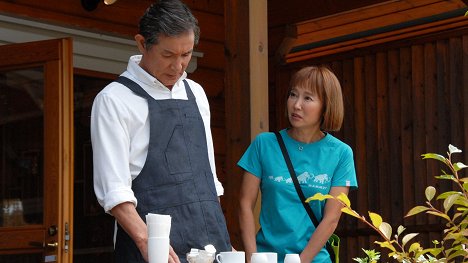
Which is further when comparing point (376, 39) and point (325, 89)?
point (376, 39)

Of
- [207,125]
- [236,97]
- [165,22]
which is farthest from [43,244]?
[165,22]

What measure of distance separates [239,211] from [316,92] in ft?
1.65

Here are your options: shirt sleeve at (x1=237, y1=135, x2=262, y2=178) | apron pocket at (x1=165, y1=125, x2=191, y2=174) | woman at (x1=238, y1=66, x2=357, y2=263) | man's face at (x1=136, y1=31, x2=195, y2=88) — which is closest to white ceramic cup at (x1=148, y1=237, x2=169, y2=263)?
apron pocket at (x1=165, y1=125, x2=191, y2=174)

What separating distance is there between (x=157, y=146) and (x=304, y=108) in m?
0.76

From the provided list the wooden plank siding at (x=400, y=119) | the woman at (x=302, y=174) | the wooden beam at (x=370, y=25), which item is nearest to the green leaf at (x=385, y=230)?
the woman at (x=302, y=174)

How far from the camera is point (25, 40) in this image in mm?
5703

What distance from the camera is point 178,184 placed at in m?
2.79

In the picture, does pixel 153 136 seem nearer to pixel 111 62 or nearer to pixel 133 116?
pixel 133 116

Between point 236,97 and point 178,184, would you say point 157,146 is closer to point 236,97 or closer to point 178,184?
point 178,184

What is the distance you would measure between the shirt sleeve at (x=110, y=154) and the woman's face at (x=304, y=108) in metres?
0.82

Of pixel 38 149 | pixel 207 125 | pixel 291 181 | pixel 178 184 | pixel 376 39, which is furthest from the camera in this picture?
pixel 376 39

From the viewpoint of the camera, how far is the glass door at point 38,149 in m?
5.09

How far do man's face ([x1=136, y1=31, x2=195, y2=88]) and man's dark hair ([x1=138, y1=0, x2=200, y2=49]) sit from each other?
0.01 meters

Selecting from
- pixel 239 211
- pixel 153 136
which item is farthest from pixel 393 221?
pixel 153 136
